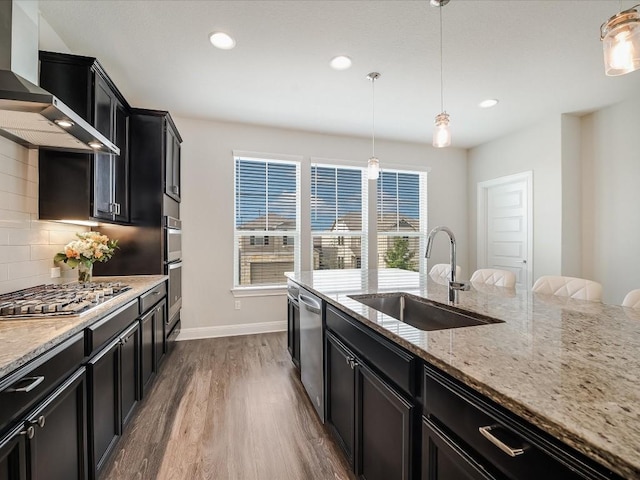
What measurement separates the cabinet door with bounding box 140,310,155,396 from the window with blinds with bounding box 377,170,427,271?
11.1ft

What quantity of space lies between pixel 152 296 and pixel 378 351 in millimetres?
2014

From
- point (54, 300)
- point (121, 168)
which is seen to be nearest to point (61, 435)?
point (54, 300)

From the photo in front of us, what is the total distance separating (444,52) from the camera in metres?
2.56

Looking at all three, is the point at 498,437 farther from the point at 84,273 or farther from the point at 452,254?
the point at 84,273

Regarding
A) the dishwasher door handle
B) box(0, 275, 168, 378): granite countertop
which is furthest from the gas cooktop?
the dishwasher door handle

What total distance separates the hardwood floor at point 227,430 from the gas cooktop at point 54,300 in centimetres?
92

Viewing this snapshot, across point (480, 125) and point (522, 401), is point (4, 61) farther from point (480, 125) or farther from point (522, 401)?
point (480, 125)

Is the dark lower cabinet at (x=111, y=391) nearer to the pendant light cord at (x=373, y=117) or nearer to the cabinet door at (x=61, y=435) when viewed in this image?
the cabinet door at (x=61, y=435)

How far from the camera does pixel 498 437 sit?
713mm

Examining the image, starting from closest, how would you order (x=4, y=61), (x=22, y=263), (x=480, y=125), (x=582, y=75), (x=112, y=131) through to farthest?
(x=4, y=61)
(x=22, y=263)
(x=112, y=131)
(x=582, y=75)
(x=480, y=125)

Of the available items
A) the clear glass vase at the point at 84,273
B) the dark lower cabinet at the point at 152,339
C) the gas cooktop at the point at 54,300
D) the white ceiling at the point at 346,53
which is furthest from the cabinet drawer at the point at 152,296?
the white ceiling at the point at 346,53

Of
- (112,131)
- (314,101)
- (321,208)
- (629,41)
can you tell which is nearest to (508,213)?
(321,208)

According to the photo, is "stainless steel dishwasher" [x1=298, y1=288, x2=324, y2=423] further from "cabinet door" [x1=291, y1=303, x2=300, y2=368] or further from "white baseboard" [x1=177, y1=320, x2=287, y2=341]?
"white baseboard" [x1=177, y1=320, x2=287, y2=341]

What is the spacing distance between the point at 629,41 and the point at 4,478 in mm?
2635
